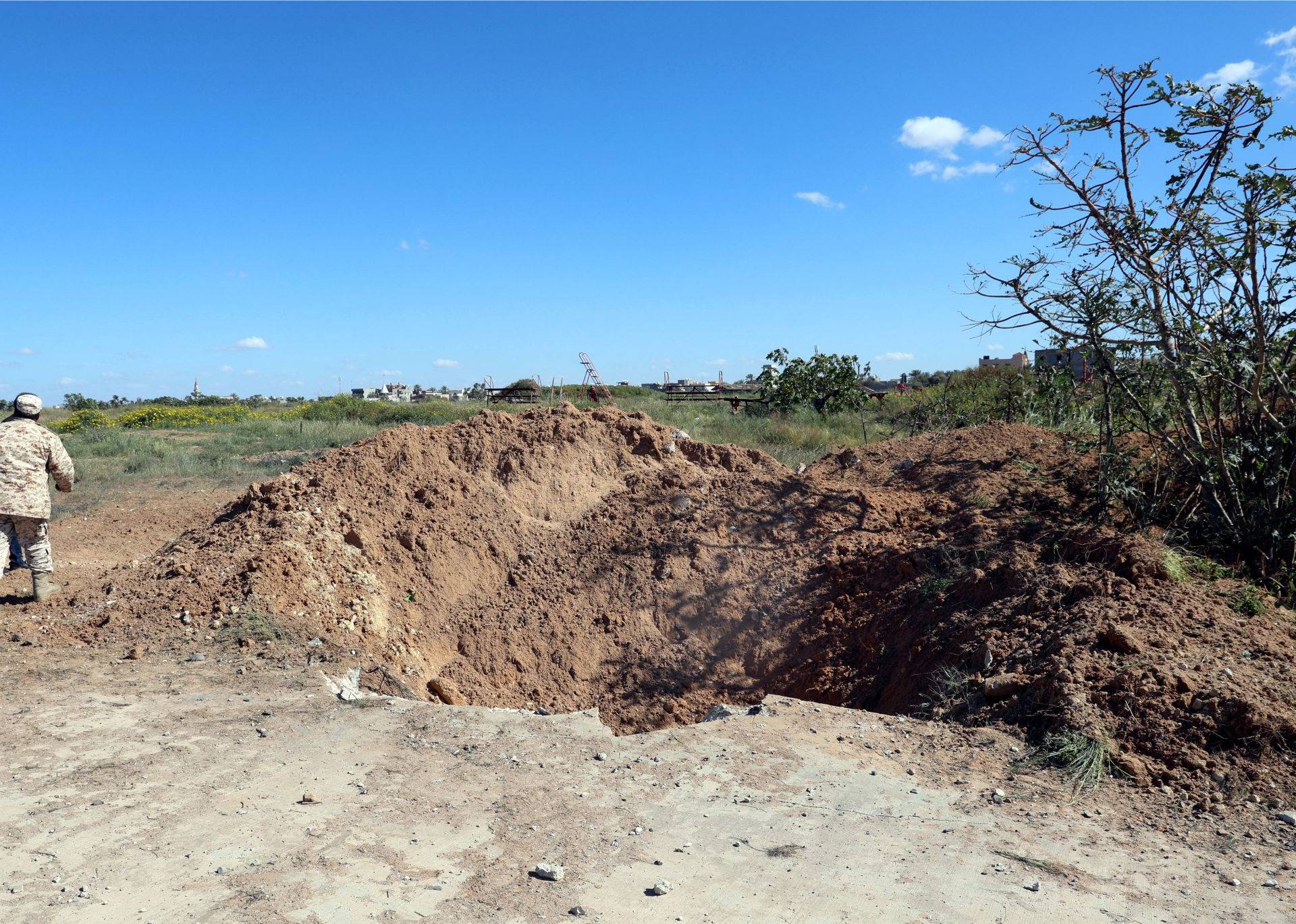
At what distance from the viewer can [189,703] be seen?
4.46 meters

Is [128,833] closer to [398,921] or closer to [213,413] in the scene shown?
[398,921]

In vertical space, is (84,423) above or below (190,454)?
above

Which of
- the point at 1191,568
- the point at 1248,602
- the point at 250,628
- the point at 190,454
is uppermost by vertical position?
the point at 190,454

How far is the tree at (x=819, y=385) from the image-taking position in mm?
16047

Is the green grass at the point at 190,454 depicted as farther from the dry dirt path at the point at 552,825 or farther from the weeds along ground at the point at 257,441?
the dry dirt path at the point at 552,825

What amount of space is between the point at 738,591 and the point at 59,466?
5.17 meters

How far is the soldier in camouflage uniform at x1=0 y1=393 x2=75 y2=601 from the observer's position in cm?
620

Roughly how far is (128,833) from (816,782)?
8.68ft

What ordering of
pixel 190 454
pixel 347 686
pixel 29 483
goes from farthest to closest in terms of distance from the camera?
pixel 190 454 < pixel 29 483 < pixel 347 686

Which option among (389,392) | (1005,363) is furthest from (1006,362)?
(389,392)

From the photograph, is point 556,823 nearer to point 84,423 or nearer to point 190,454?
point 190,454

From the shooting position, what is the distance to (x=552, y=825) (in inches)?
129

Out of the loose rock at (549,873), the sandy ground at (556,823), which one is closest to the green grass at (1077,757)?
the sandy ground at (556,823)

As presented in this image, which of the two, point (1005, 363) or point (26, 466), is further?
point (1005, 363)
